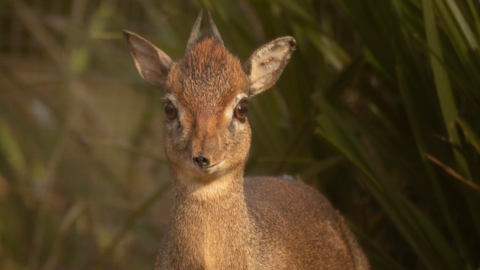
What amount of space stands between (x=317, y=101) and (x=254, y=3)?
3.75ft

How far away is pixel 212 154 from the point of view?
7.07ft

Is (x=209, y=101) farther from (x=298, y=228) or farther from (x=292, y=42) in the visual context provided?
(x=298, y=228)

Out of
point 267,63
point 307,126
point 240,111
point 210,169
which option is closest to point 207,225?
point 210,169

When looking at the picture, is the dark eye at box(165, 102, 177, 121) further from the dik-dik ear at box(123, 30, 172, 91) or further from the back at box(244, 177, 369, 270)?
the back at box(244, 177, 369, 270)

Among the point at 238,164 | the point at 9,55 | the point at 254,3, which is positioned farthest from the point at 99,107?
the point at 238,164

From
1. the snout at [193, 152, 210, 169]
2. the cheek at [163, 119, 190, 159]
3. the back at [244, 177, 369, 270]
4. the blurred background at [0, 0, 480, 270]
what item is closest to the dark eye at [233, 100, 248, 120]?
the cheek at [163, 119, 190, 159]

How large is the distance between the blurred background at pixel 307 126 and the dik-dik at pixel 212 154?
0.57 meters

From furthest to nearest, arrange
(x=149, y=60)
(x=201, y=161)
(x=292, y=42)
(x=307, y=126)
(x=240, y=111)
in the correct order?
(x=307, y=126)
(x=149, y=60)
(x=292, y=42)
(x=240, y=111)
(x=201, y=161)

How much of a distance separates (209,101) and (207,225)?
49 centimetres

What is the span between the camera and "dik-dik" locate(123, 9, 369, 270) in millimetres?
2287

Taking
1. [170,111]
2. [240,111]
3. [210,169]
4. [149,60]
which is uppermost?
[149,60]

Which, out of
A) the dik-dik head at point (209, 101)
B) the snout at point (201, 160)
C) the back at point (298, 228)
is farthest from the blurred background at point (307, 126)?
the snout at point (201, 160)

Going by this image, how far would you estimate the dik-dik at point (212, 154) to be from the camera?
229cm

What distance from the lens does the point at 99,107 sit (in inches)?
258
